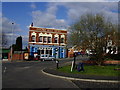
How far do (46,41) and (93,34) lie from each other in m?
30.7

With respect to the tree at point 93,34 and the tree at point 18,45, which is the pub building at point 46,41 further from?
the tree at point 93,34

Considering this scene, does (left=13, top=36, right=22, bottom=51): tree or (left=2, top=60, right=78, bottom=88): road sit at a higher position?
(left=13, top=36, right=22, bottom=51): tree

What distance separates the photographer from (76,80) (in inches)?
532

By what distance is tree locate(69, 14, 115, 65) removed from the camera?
73.3 feet

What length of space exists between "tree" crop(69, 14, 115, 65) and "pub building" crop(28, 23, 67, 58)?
84.3 ft

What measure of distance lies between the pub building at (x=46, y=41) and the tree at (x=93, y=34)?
25.7 m

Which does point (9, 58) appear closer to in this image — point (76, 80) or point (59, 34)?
point (59, 34)

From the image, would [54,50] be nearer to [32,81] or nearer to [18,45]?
[18,45]

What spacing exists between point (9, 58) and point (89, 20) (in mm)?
29023

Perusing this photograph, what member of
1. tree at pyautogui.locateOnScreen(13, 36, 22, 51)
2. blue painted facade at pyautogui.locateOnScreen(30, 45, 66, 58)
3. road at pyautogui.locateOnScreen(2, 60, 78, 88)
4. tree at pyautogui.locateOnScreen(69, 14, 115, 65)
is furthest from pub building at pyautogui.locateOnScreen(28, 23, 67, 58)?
road at pyautogui.locateOnScreen(2, 60, 78, 88)

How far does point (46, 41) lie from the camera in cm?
5209

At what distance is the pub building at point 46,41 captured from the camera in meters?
50.1

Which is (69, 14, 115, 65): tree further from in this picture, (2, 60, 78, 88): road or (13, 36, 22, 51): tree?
(13, 36, 22, 51): tree

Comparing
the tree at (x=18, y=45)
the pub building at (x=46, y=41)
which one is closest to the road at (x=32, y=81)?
the pub building at (x=46, y=41)
